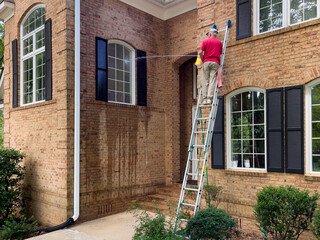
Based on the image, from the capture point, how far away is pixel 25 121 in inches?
361

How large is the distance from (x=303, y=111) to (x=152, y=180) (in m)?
5.48

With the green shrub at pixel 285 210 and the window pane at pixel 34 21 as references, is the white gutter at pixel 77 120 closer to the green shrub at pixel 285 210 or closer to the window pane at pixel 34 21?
the window pane at pixel 34 21

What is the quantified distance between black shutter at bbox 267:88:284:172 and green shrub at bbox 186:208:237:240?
1.56m

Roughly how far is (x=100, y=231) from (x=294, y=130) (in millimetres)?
4999

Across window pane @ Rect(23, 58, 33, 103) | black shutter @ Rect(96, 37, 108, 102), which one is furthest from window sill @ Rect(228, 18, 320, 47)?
window pane @ Rect(23, 58, 33, 103)

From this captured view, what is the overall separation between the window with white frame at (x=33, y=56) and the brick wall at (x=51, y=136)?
326mm

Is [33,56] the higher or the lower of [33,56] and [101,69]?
the higher

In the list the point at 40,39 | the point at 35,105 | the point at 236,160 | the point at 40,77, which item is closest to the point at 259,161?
the point at 236,160

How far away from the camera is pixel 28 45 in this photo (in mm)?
9648

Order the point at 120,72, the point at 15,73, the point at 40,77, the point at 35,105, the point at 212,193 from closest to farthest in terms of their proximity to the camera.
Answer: the point at 212,193
the point at 35,105
the point at 40,77
the point at 120,72
the point at 15,73

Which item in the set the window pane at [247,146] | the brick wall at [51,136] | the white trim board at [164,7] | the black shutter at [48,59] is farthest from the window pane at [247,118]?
the black shutter at [48,59]

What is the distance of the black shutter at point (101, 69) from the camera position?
8211 millimetres

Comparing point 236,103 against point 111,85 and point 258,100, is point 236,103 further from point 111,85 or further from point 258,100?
point 111,85

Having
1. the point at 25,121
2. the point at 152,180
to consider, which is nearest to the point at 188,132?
the point at 152,180
